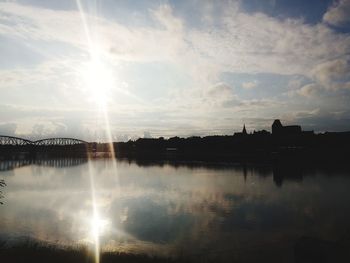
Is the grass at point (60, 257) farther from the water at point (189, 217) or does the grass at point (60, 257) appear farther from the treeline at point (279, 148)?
the treeline at point (279, 148)

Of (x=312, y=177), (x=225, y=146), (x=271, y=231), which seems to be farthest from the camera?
(x=225, y=146)

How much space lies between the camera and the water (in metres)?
24.0

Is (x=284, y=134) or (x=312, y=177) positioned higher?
(x=284, y=134)

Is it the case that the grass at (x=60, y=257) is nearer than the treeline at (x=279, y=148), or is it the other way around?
the grass at (x=60, y=257)

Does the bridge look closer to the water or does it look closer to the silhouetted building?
the water

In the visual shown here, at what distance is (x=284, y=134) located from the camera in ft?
594

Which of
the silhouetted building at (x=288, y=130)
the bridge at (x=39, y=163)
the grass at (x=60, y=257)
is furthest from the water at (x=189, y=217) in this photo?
the silhouetted building at (x=288, y=130)

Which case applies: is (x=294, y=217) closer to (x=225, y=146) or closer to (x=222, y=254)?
(x=222, y=254)

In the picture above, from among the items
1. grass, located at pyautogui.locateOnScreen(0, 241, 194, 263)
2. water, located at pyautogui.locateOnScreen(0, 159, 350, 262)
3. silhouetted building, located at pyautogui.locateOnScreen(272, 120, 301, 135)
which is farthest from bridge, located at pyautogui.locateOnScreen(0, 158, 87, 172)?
silhouetted building, located at pyautogui.locateOnScreen(272, 120, 301, 135)

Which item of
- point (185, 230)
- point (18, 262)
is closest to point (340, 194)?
point (185, 230)

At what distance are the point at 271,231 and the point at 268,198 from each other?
1634cm

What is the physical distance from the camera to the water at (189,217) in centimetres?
2403

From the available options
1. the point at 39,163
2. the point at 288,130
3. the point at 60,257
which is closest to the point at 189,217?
the point at 60,257

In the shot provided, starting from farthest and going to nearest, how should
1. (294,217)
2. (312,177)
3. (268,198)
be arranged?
(312,177) → (268,198) → (294,217)
